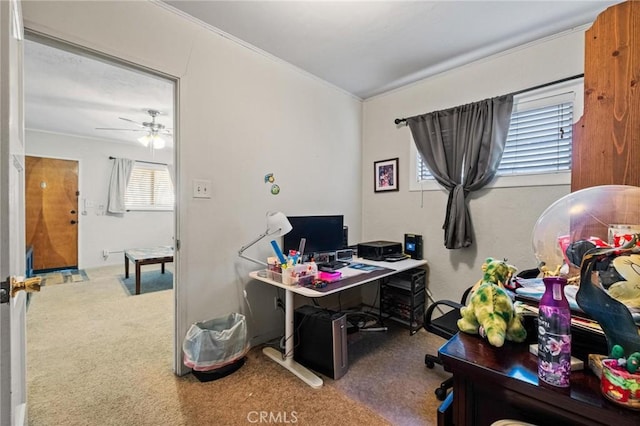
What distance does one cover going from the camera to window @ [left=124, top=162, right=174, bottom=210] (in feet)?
18.6

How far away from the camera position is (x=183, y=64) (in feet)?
6.29

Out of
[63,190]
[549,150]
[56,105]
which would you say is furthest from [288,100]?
[63,190]

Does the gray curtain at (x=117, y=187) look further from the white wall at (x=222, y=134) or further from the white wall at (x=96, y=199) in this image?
the white wall at (x=222, y=134)

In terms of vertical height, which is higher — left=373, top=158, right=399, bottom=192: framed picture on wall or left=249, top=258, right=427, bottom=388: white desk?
left=373, top=158, right=399, bottom=192: framed picture on wall

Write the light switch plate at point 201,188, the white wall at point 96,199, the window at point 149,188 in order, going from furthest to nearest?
the window at point 149,188, the white wall at point 96,199, the light switch plate at point 201,188

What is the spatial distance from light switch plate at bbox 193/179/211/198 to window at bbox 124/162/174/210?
458 cm

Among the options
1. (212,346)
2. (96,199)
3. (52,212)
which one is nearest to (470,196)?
(212,346)

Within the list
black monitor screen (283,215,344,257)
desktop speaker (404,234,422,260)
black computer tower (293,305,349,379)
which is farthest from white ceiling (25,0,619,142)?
black computer tower (293,305,349,379)

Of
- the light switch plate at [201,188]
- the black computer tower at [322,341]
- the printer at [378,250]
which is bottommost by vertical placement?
the black computer tower at [322,341]

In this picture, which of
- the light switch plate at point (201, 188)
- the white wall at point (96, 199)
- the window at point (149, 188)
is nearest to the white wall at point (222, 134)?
the light switch plate at point (201, 188)

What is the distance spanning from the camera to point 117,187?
536 cm

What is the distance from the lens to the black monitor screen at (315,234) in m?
2.38

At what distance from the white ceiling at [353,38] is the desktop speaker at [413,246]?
1620 mm

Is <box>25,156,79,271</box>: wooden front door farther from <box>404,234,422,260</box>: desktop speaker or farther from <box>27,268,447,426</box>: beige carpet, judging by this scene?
<box>404,234,422,260</box>: desktop speaker
